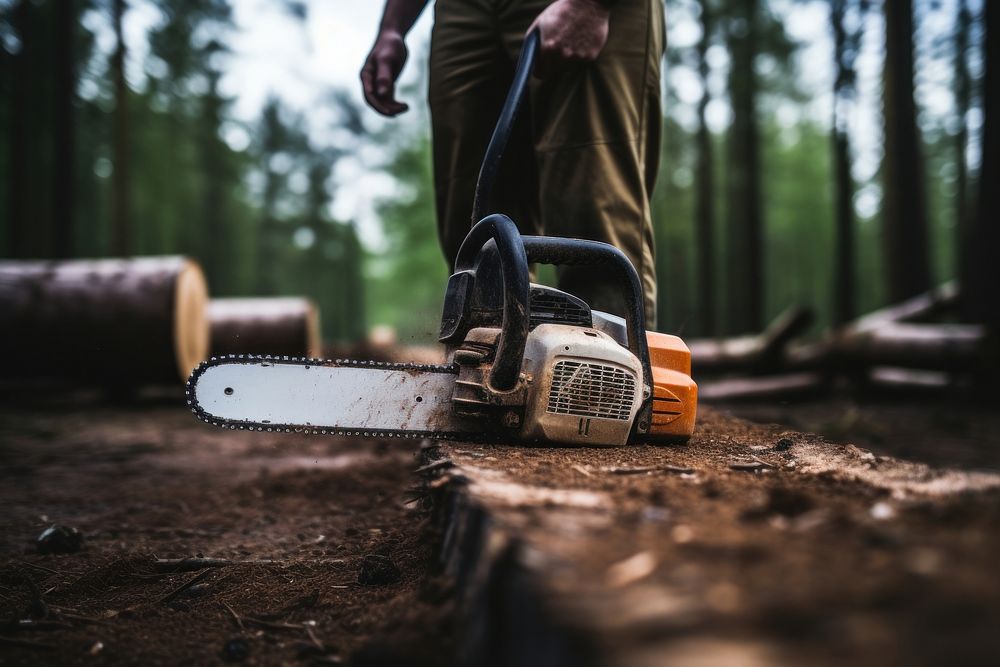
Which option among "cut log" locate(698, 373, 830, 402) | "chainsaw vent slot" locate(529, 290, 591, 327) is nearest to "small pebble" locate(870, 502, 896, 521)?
"chainsaw vent slot" locate(529, 290, 591, 327)

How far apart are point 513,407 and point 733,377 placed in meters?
8.06

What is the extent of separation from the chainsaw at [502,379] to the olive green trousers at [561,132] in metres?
0.44

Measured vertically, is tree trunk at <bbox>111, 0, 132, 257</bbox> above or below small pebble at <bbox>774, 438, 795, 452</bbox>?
above

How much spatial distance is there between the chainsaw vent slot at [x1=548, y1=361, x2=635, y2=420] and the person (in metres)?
0.55

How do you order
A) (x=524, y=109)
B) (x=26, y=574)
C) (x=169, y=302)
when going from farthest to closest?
(x=169, y=302), (x=524, y=109), (x=26, y=574)

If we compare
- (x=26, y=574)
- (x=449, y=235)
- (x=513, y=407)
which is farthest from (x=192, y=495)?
(x=513, y=407)

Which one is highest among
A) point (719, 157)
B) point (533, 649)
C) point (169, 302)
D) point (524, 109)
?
point (719, 157)

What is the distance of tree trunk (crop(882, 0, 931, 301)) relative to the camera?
858 centimetres

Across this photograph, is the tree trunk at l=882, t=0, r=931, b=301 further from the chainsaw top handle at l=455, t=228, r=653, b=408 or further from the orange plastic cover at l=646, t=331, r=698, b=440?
the chainsaw top handle at l=455, t=228, r=653, b=408

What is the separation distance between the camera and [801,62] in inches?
656

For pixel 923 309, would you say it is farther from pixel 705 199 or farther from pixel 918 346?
pixel 705 199

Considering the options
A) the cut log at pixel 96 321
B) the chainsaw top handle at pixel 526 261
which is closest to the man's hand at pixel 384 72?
the chainsaw top handle at pixel 526 261

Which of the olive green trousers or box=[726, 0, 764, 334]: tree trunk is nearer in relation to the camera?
the olive green trousers

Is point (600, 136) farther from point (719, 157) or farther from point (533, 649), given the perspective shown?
point (719, 157)
